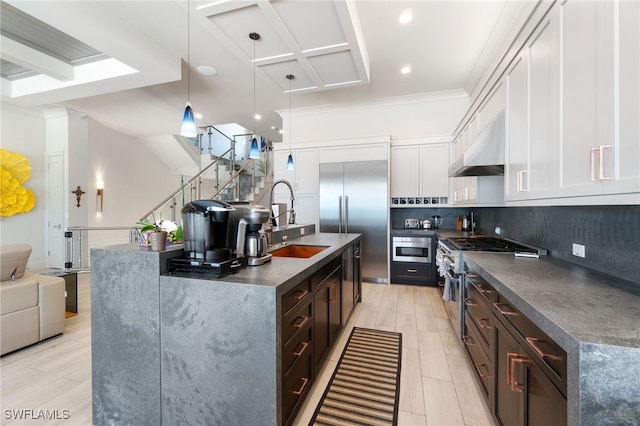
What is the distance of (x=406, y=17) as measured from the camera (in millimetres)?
2922

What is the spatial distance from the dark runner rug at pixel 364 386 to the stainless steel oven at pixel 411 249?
1.95m

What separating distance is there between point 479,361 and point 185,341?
1.97 m

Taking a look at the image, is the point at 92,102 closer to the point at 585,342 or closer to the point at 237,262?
the point at 237,262

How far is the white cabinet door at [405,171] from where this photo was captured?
4.86m

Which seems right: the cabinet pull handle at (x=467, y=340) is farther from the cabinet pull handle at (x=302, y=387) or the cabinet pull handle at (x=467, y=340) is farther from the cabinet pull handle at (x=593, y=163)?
the cabinet pull handle at (x=593, y=163)

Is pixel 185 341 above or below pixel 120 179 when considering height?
below

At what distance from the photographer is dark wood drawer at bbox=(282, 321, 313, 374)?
149 cm

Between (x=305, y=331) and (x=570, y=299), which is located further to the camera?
(x=305, y=331)

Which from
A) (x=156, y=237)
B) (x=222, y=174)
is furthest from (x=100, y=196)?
(x=156, y=237)

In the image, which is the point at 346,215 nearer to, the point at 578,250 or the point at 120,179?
the point at 578,250

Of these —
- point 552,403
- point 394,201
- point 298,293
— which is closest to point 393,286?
point 394,201

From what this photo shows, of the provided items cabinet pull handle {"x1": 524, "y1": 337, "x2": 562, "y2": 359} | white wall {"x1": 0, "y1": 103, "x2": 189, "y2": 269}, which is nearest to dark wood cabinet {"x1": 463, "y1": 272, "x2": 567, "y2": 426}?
cabinet pull handle {"x1": 524, "y1": 337, "x2": 562, "y2": 359}

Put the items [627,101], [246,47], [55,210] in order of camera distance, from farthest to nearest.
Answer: [55,210] → [246,47] → [627,101]

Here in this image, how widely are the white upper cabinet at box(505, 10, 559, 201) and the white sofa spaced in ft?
14.0
